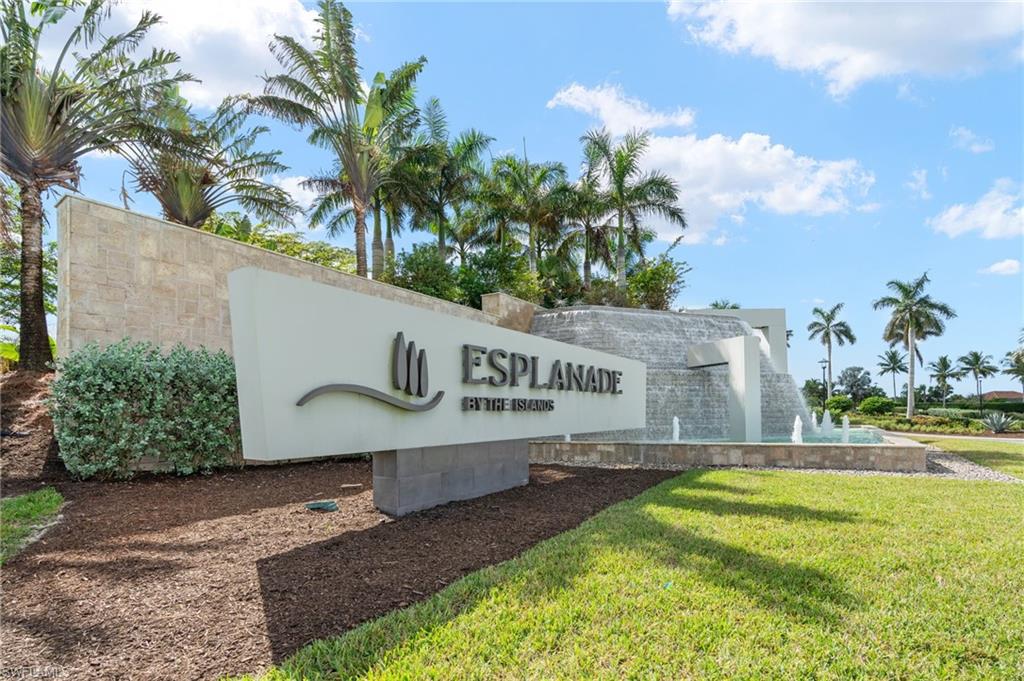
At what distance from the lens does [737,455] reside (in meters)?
11.4

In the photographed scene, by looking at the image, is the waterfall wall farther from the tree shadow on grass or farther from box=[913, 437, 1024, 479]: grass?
the tree shadow on grass

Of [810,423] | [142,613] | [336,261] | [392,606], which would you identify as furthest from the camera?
[336,261]

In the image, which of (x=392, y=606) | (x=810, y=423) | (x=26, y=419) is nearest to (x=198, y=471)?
(x=26, y=419)

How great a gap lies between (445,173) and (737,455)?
1918 cm

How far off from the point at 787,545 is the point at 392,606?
3.60m

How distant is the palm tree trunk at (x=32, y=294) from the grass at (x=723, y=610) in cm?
1019

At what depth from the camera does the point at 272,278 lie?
4.57m

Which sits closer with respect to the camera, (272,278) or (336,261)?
(272,278)

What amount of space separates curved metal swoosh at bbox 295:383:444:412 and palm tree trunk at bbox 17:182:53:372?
8.39m

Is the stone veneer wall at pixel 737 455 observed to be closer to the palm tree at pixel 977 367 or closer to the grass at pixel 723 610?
the grass at pixel 723 610

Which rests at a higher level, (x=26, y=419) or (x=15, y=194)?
(x=15, y=194)

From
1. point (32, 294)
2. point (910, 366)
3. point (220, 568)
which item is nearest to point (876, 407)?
point (910, 366)

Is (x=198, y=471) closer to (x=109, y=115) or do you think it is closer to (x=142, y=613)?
(x=142, y=613)

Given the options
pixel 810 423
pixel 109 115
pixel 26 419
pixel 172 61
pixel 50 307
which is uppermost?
pixel 172 61
